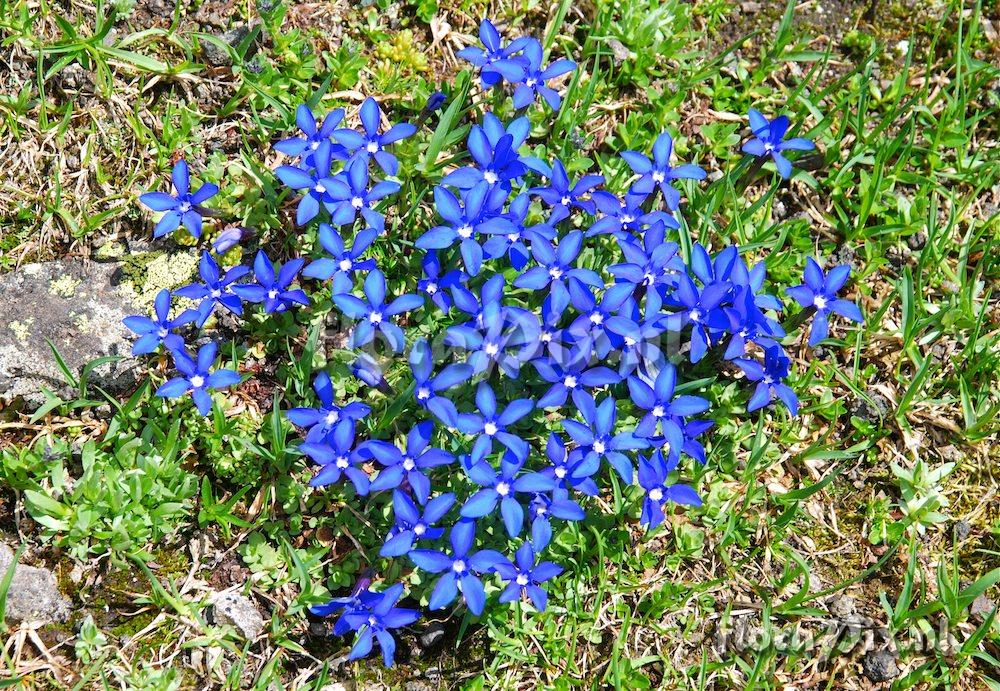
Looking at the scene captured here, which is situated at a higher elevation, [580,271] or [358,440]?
[580,271]

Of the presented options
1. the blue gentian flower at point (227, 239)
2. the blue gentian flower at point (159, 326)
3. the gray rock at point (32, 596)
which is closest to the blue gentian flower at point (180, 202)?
the blue gentian flower at point (227, 239)

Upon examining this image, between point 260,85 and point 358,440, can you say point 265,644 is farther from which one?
point 260,85

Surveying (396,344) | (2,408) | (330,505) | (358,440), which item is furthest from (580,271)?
(2,408)

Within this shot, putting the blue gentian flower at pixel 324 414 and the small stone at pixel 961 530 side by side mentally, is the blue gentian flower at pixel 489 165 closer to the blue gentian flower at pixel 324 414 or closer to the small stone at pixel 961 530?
the blue gentian flower at pixel 324 414

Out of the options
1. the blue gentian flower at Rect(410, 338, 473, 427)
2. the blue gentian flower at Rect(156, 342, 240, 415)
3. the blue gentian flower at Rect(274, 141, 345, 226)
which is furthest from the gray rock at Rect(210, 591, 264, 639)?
the blue gentian flower at Rect(274, 141, 345, 226)

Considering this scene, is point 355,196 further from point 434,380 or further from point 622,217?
point 622,217

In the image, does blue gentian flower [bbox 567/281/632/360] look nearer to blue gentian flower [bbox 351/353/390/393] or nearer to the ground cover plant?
the ground cover plant
